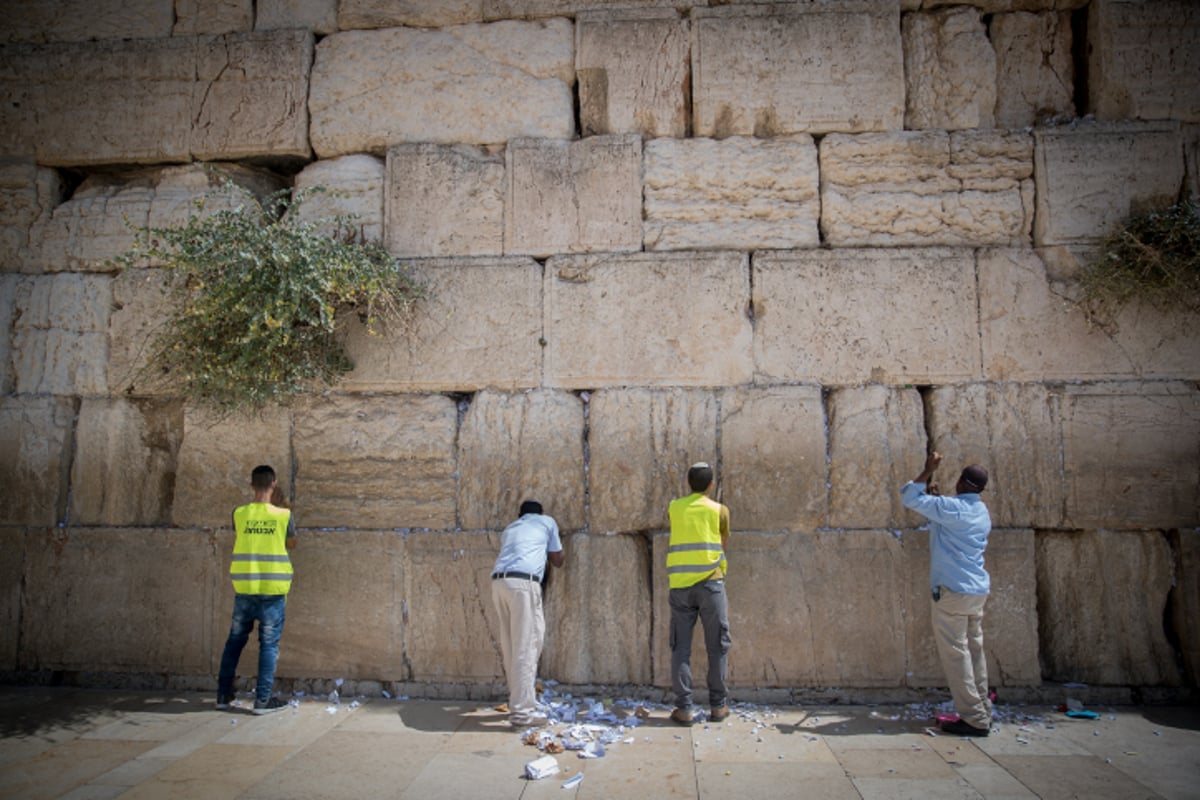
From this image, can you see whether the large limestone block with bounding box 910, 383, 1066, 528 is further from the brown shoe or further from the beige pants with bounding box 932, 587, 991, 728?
the brown shoe

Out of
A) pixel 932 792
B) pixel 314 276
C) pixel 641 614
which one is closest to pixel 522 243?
pixel 314 276

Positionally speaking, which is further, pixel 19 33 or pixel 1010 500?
pixel 19 33

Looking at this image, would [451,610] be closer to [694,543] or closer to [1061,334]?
[694,543]

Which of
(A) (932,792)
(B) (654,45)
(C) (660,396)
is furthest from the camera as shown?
(B) (654,45)

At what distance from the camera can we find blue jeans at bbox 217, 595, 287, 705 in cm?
476

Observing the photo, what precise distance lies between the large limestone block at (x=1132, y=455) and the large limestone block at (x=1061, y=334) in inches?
6.4

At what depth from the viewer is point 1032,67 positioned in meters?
5.65

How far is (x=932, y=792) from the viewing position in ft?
11.7

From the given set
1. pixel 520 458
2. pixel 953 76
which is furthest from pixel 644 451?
pixel 953 76

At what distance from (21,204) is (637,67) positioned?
507cm

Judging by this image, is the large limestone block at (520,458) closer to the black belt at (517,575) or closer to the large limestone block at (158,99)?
the black belt at (517,575)

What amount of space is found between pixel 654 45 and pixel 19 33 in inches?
208

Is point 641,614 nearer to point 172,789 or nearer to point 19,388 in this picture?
point 172,789

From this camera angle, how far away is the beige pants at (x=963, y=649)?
4.32 m
